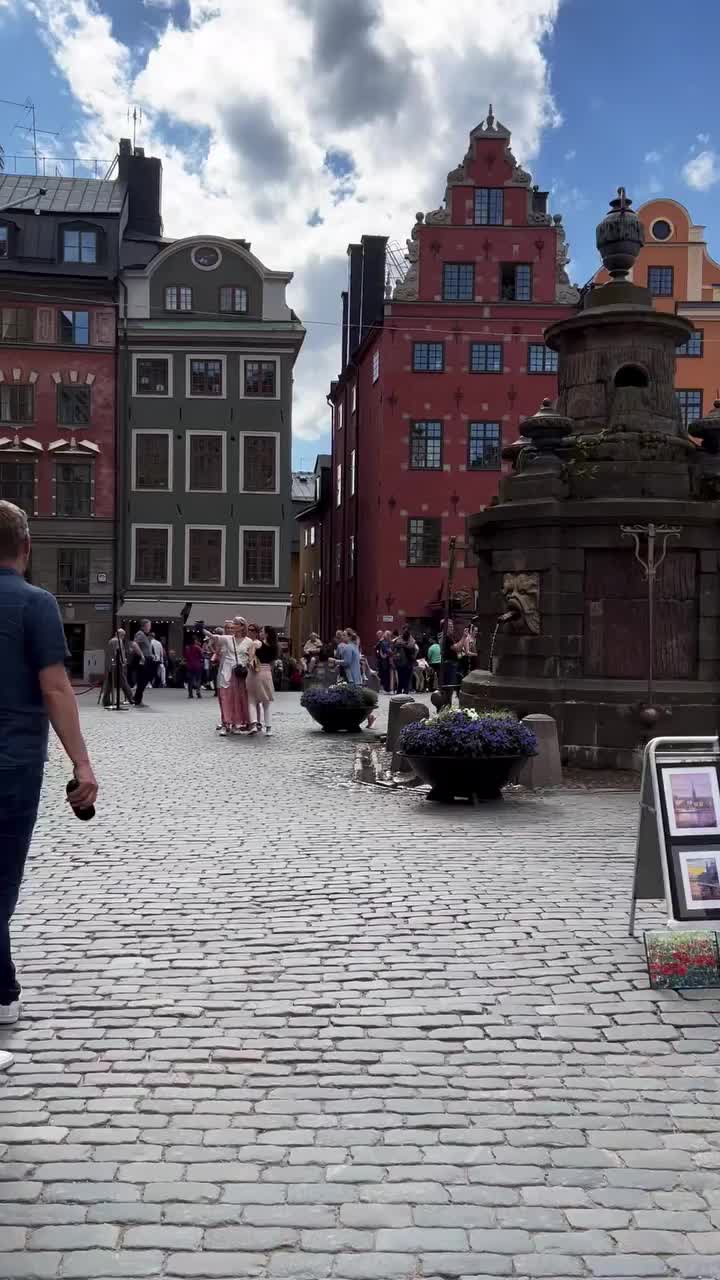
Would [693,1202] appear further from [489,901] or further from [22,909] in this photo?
[22,909]

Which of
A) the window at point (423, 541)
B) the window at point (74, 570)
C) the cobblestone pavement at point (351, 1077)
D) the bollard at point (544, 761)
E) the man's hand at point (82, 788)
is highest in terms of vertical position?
the window at point (423, 541)

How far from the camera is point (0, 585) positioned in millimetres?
4996

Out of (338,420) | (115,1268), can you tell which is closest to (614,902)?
(115,1268)

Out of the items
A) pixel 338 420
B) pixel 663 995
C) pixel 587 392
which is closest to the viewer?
pixel 663 995

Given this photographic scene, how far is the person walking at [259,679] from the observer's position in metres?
20.2

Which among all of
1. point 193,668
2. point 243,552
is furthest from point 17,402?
point 193,668

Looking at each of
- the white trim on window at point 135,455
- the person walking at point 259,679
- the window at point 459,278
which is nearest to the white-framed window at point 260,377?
the white trim on window at point 135,455

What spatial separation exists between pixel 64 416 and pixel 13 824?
43.2 m

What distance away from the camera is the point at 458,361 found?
4344cm

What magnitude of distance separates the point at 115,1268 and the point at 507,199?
42880 mm

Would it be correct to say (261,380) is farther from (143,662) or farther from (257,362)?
(143,662)

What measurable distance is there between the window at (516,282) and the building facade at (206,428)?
763cm

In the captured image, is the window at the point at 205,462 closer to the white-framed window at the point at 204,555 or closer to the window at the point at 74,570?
the white-framed window at the point at 204,555

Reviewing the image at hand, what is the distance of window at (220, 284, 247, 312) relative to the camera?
152 feet
